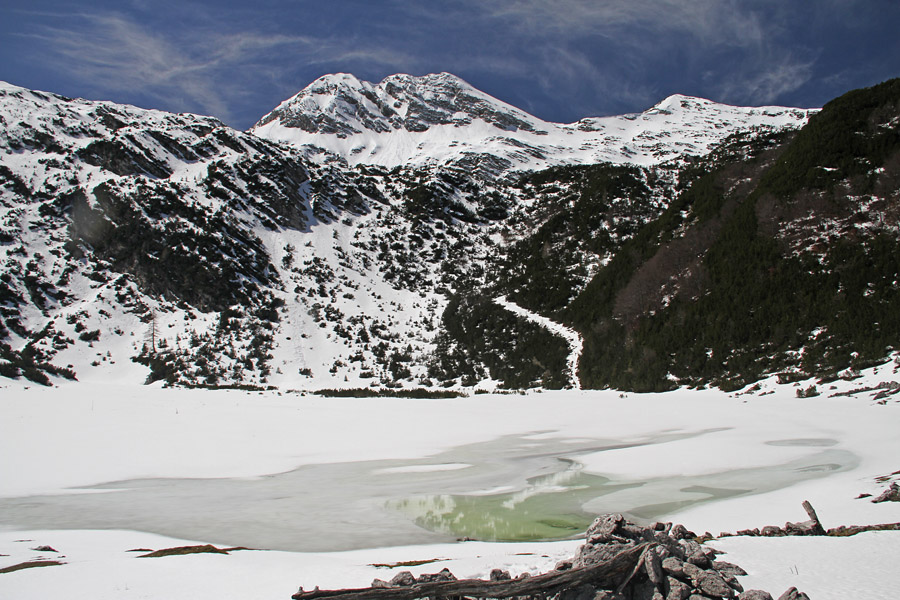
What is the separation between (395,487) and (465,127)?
120 m

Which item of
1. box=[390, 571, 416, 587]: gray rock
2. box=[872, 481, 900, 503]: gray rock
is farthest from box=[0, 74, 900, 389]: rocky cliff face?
box=[390, 571, 416, 587]: gray rock

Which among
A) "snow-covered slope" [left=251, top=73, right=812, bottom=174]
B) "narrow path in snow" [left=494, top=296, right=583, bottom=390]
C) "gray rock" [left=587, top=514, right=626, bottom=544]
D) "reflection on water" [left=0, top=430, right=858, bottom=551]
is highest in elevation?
"snow-covered slope" [left=251, top=73, right=812, bottom=174]

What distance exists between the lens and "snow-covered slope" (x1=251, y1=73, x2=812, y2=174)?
100812 mm

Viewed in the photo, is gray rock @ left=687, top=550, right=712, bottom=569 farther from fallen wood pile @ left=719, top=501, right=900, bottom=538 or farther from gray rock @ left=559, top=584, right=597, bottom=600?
fallen wood pile @ left=719, top=501, right=900, bottom=538

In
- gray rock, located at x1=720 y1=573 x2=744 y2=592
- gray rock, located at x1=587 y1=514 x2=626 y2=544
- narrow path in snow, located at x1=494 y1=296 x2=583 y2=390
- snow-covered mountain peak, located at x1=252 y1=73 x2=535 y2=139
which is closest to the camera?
gray rock, located at x1=720 y1=573 x2=744 y2=592

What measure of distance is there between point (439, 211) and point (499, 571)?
72.8 m

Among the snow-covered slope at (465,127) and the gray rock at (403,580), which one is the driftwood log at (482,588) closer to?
the gray rock at (403,580)

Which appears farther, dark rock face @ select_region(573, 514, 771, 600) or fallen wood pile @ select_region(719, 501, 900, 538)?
fallen wood pile @ select_region(719, 501, 900, 538)

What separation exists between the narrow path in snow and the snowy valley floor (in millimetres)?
16654

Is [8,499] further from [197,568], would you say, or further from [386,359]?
[386,359]

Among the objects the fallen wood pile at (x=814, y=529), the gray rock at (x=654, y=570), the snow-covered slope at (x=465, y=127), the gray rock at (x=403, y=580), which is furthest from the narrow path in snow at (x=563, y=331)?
the snow-covered slope at (x=465, y=127)

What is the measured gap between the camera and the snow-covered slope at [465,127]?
101 metres

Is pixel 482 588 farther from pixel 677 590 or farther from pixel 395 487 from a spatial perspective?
pixel 395 487

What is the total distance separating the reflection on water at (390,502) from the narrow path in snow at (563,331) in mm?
25095
